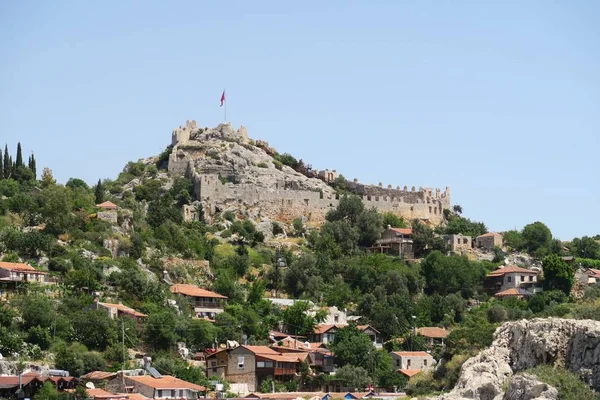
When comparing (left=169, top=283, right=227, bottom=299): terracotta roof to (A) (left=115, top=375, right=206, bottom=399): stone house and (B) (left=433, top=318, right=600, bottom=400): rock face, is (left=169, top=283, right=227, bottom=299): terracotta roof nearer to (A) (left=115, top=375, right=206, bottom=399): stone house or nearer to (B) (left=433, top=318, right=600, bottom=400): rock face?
(A) (left=115, top=375, right=206, bottom=399): stone house

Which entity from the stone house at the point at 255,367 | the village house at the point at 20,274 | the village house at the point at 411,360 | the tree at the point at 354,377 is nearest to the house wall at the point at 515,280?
the village house at the point at 411,360

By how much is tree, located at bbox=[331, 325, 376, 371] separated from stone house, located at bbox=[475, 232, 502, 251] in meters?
29.3

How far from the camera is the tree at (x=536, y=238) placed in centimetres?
10081

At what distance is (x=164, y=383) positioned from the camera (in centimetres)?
6053

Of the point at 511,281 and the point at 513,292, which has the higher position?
the point at 511,281

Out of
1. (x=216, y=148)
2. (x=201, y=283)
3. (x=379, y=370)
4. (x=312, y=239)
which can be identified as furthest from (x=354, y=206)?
(x=379, y=370)

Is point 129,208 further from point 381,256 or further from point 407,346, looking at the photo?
point 407,346

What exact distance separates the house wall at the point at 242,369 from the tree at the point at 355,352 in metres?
5.96

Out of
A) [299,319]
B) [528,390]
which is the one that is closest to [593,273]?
[299,319]

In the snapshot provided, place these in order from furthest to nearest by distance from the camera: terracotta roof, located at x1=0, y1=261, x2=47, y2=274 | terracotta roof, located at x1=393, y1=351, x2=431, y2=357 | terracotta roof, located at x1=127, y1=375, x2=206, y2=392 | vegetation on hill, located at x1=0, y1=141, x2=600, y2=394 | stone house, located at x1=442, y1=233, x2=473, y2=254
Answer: stone house, located at x1=442, y1=233, x2=473, y2=254 < terracotta roof, located at x1=393, y1=351, x2=431, y2=357 < terracotta roof, located at x1=0, y1=261, x2=47, y2=274 < vegetation on hill, located at x1=0, y1=141, x2=600, y2=394 < terracotta roof, located at x1=127, y1=375, x2=206, y2=392

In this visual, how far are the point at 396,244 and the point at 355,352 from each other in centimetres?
2486

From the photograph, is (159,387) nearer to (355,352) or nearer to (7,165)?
(355,352)

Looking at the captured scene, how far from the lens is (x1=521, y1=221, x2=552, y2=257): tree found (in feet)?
331

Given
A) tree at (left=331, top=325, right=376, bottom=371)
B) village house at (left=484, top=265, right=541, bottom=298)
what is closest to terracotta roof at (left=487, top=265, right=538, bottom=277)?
village house at (left=484, top=265, right=541, bottom=298)
